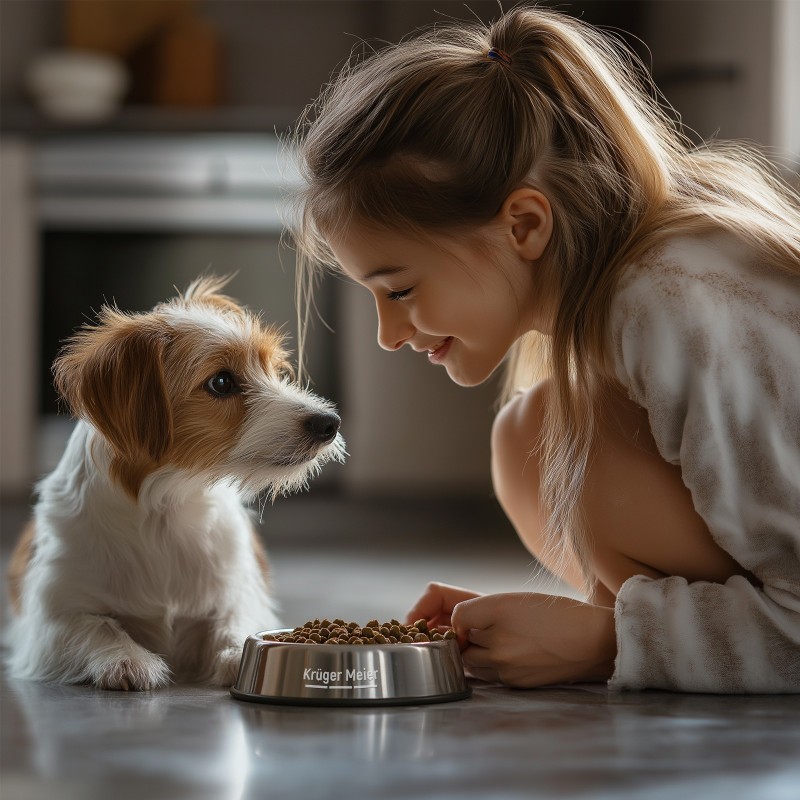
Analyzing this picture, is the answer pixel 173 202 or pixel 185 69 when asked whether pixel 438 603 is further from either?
pixel 185 69

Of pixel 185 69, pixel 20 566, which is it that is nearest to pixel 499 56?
pixel 20 566

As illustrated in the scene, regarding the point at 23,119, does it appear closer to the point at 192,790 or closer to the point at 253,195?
the point at 253,195

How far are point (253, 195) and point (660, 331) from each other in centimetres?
301

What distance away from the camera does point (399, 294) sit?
1.49 m

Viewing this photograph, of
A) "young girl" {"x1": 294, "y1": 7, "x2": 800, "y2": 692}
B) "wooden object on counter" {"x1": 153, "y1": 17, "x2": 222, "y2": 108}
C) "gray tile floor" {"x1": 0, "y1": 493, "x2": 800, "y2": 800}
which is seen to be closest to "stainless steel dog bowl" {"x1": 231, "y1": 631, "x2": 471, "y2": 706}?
"gray tile floor" {"x1": 0, "y1": 493, "x2": 800, "y2": 800}

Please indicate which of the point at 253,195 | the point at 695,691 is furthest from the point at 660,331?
the point at 253,195

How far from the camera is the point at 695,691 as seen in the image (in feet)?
4.37

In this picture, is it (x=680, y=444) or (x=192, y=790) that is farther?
(x=680, y=444)

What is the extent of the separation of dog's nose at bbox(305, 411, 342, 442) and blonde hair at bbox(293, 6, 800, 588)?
0.85ft

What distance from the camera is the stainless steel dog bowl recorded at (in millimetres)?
1239

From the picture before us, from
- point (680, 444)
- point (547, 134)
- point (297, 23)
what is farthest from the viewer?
point (297, 23)

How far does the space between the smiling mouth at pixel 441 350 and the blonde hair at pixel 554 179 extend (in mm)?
162

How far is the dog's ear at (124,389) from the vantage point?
144 cm

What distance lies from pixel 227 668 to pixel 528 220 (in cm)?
68
